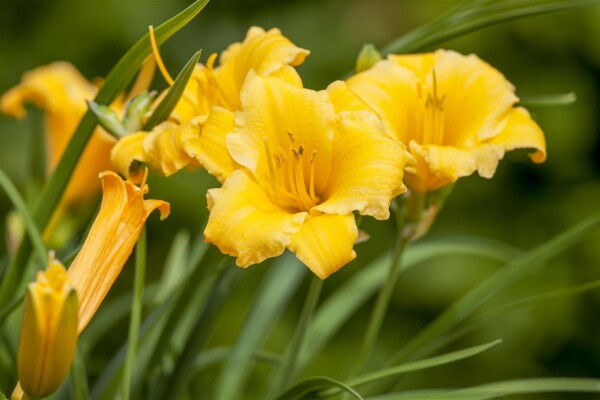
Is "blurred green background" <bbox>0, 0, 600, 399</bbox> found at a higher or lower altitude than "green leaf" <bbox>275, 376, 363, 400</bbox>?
lower

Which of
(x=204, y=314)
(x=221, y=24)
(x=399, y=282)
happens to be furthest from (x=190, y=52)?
(x=204, y=314)

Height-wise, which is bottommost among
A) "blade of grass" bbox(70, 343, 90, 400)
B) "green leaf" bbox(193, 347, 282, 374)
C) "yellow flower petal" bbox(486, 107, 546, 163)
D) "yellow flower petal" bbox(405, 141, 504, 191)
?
"green leaf" bbox(193, 347, 282, 374)

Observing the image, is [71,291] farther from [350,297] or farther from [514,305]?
[350,297]

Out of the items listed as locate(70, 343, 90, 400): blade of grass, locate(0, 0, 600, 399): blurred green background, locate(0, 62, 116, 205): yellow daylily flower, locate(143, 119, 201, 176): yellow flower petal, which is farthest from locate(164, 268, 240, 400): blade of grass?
locate(0, 0, 600, 399): blurred green background

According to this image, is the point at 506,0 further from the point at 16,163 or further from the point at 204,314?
the point at 16,163

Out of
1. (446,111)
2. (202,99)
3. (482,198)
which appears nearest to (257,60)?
(202,99)

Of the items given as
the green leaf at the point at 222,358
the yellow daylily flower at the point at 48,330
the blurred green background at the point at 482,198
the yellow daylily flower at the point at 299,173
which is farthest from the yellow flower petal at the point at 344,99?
the blurred green background at the point at 482,198

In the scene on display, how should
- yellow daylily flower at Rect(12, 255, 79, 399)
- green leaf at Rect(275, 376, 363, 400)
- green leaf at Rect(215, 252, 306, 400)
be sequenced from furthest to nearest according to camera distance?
1. green leaf at Rect(215, 252, 306, 400)
2. green leaf at Rect(275, 376, 363, 400)
3. yellow daylily flower at Rect(12, 255, 79, 399)

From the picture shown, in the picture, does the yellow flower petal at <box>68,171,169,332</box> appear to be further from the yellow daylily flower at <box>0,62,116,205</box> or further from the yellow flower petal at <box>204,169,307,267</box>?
the yellow daylily flower at <box>0,62,116,205</box>
